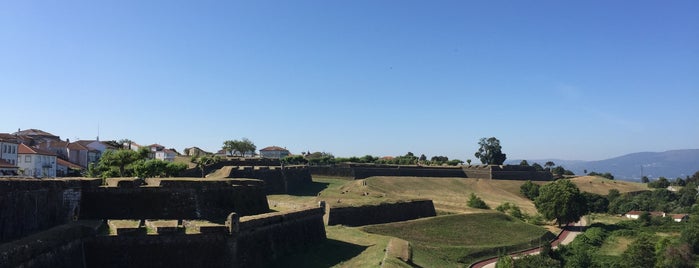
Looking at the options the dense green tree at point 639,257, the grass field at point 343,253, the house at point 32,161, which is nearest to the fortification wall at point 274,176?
the house at point 32,161

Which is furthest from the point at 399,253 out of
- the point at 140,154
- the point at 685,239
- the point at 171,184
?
the point at 685,239

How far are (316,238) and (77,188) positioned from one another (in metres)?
14.2

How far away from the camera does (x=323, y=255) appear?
1162 inches

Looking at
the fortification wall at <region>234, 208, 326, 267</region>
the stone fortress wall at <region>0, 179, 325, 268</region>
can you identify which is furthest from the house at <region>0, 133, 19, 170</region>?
the fortification wall at <region>234, 208, 326, 267</region>

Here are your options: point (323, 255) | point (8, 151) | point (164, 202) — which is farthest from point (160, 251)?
point (8, 151)

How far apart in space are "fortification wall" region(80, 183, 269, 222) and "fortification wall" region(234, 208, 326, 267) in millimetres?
2752

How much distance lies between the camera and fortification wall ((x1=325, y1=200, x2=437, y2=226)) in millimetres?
43000

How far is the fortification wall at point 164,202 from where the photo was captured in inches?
989

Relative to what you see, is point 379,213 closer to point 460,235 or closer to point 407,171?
point 460,235

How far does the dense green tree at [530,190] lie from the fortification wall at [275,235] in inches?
2386

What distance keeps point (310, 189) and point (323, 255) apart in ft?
125

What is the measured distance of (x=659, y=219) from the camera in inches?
2945

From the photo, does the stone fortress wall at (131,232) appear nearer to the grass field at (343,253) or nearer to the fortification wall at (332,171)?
the grass field at (343,253)

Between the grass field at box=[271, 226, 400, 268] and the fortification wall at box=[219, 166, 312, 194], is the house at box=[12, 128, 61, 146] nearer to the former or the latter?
the fortification wall at box=[219, 166, 312, 194]
